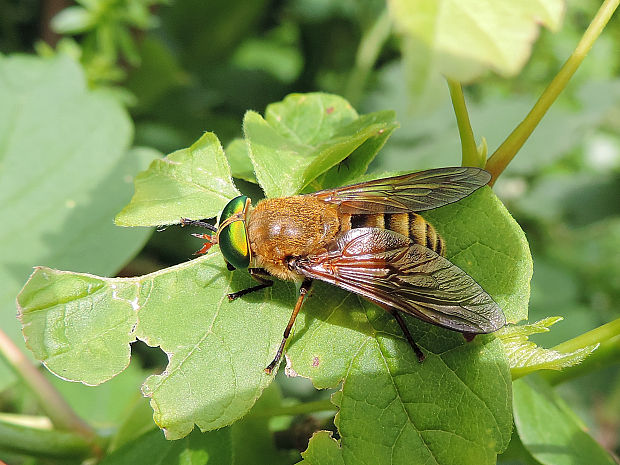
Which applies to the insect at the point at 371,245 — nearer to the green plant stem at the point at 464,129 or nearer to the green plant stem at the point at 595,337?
the green plant stem at the point at 464,129

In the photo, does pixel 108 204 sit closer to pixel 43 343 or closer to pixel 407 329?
pixel 43 343

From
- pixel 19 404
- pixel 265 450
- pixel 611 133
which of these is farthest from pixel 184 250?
pixel 611 133

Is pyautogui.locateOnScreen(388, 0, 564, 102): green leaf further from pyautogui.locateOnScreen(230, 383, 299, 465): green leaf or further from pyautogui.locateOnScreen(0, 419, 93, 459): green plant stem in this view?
pyautogui.locateOnScreen(0, 419, 93, 459): green plant stem

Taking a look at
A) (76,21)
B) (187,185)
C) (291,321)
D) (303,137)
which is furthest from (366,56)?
(291,321)

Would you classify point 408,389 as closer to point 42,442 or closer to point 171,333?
point 171,333

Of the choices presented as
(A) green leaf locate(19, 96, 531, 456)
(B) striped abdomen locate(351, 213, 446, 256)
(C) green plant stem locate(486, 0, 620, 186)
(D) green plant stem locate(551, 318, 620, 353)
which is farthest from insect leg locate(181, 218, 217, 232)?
Answer: (D) green plant stem locate(551, 318, 620, 353)

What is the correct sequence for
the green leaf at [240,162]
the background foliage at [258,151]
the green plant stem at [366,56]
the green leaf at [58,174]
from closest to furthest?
1. the background foliage at [258,151]
2. the green leaf at [240,162]
3. the green leaf at [58,174]
4. the green plant stem at [366,56]

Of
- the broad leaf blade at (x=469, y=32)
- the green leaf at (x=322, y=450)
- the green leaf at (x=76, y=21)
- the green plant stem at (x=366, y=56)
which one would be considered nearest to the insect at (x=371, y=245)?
the green leaf at (x=322, y=450)
